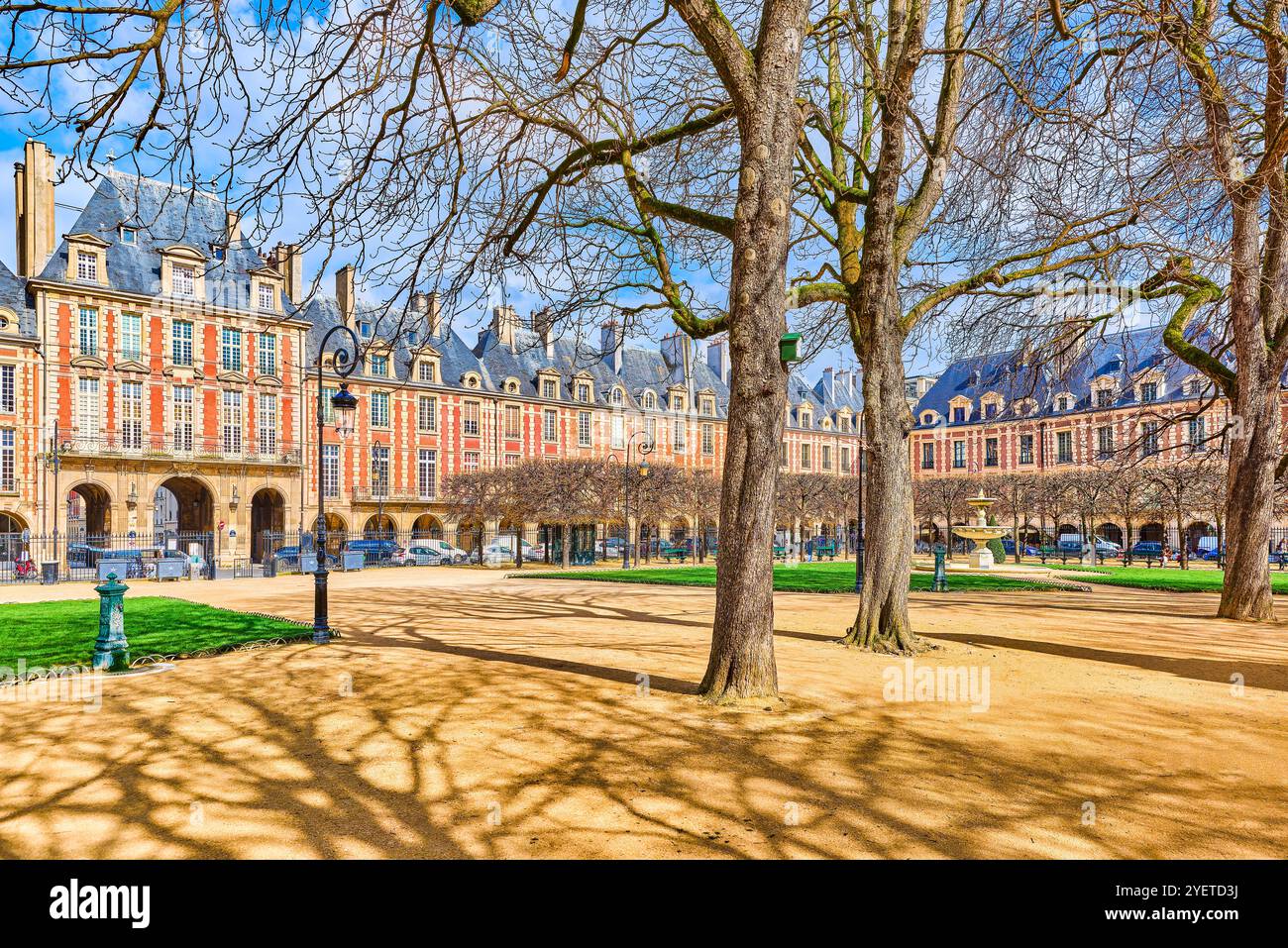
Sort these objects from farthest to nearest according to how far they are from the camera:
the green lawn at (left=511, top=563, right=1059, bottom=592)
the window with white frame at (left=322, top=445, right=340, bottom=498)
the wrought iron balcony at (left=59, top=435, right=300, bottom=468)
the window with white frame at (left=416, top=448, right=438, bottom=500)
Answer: the window with white frame at (left=416, top=448, right=438, bottom=500)
the window with white frame at (left=322, top=445, right=340, bottom=498)
the wrought iron balcony at (left=59, top=435, right=300, bottom=468)
the green lawn at (left=511, top=563, right=1059, bottom=592)

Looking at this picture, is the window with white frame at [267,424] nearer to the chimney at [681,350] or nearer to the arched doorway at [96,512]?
the arched doorway at [96,512]

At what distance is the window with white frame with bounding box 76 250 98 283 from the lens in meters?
32.7

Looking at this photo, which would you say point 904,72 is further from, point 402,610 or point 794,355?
point 402,610

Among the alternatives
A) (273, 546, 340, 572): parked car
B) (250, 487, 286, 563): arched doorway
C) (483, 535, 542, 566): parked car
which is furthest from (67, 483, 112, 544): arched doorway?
(483, 535, 542, 566): parked car

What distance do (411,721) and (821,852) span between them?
347 cm

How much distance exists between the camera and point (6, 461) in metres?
31.6

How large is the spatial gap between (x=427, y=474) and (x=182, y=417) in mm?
12537

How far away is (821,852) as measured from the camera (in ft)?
12.0

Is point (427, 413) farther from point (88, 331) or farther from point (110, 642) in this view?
point (110, 642)

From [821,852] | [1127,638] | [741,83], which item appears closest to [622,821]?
[821,852]

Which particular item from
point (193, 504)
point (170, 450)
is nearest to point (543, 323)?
point (170, 450)

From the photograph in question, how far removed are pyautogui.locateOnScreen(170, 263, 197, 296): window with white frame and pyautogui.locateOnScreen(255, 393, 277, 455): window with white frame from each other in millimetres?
5629

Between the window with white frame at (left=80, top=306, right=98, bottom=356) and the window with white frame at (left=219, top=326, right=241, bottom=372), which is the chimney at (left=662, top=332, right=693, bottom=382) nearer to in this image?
the window with white frame at (left=219, top=326, right=241, bottom=372)

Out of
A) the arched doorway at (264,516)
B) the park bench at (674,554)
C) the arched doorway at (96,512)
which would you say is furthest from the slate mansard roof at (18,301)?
the park bench at (674,554)
